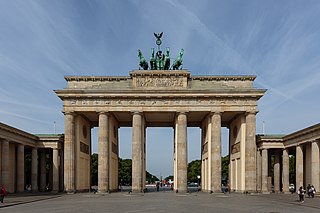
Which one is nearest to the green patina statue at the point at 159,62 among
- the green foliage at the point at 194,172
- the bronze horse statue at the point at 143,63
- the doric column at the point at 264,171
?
the bronze horse statue at the point at 143,63

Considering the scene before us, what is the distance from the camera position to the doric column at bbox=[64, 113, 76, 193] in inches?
2021

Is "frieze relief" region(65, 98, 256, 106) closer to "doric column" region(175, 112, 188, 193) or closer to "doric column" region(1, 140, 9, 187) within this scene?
"doric column" region(175, 112, 188, 193)

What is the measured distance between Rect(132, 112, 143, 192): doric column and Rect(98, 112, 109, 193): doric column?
156 inches

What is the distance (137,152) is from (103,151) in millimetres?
5007

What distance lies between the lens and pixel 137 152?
171 ft

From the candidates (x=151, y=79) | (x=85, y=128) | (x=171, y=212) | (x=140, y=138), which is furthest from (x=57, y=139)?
(x=171, y=212)

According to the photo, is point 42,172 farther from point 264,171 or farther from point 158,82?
point 264,171

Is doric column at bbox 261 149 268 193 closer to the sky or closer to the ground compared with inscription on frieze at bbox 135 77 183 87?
closer to the ground

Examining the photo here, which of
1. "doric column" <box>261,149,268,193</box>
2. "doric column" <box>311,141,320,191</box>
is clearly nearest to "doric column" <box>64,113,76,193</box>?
"doric column" <box>261,149,268,193</box>

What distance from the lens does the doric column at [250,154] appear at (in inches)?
2009

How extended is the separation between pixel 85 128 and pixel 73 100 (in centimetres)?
869

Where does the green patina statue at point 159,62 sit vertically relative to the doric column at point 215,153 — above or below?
above

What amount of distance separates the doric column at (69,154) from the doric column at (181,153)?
15.5 metres

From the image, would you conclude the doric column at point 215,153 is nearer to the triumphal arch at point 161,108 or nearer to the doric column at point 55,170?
the triumphal arch at point 161,108
